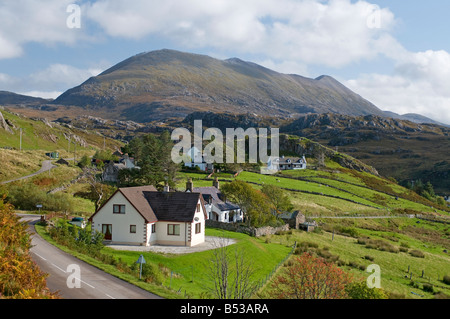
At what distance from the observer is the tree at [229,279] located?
21.8 m

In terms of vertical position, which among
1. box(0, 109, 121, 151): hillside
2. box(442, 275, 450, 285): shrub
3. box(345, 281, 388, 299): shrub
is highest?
box(0, 109, 121, 151): hillside

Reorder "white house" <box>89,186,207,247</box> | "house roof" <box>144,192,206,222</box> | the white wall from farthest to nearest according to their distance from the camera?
"house roof" <box>144,192,206,222</box> < "white house" <box>89,186,207,247</box> < the white wall

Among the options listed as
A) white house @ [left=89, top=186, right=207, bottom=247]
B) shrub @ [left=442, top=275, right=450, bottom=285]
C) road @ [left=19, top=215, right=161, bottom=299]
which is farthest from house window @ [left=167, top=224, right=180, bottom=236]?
shrub @ [left=442, top=275, right=450, bottom=285]

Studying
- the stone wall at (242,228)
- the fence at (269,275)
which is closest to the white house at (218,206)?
the stone wall at (242,228)

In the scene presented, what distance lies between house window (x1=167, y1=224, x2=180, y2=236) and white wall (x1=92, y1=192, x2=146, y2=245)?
311 cm

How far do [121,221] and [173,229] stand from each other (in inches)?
227

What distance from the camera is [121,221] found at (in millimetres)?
42781

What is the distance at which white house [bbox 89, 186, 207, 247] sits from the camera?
42.3 m

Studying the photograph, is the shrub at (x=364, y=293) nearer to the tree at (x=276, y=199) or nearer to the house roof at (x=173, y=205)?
the house roof at (x=173, y=205)

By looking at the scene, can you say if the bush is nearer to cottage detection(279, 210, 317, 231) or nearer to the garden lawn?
the garden lawn

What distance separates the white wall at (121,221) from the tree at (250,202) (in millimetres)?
23545

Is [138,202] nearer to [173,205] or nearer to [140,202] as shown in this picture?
[140,202]

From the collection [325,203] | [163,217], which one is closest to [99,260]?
[163,217]
